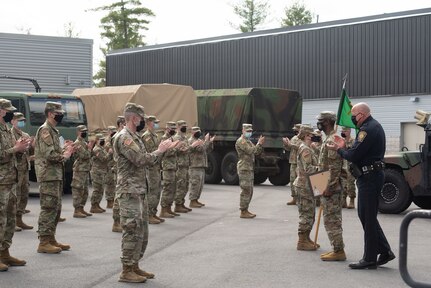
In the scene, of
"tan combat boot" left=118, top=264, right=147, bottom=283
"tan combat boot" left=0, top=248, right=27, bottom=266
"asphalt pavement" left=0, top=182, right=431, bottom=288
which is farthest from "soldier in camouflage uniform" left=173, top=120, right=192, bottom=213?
"tan combat boot" left=118, top=264, right=147, bottom=283

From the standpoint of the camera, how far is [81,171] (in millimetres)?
14500

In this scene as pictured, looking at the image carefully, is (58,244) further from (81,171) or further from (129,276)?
(81,171)

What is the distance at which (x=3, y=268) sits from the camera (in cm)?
834

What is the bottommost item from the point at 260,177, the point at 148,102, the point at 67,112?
the point at 260,177

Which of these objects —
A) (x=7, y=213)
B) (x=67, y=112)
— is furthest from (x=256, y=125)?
(x=7, y=213)

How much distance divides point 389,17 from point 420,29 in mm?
1682

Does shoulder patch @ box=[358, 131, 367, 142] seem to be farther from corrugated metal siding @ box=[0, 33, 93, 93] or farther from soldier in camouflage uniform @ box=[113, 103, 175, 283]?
corrugated metal siding @ box=[0, 33, 93, 93]

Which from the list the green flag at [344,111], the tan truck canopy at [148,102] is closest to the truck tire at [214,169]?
the tan truck canopy at [148,102]

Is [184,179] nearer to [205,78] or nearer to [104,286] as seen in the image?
[104,286]

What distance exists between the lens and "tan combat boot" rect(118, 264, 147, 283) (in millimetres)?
7742

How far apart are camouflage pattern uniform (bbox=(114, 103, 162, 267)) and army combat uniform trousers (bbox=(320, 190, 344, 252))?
2.45 m

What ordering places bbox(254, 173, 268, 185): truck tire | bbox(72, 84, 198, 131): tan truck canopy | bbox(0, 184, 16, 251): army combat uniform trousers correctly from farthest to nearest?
bbox(254, 173, 268, 185): truck tire → bbox(72, 84, 198, 131): tan truck canopy → bbox(0, 184, 16, 251): army combat uniform trousers

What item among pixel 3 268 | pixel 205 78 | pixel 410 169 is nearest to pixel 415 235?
pixel 410 169

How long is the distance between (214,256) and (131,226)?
200 cm
